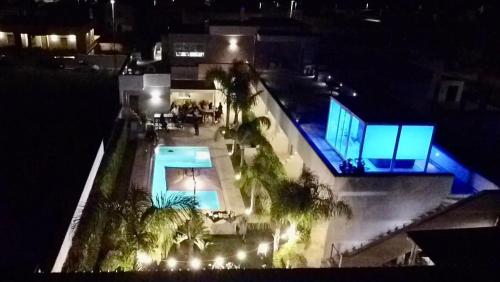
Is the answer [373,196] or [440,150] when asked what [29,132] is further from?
[440,150]

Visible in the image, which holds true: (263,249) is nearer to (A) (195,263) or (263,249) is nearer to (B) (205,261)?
(B) (205,261)

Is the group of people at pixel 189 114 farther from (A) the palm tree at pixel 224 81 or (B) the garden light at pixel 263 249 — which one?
(B) the garden light at pixel 263 249

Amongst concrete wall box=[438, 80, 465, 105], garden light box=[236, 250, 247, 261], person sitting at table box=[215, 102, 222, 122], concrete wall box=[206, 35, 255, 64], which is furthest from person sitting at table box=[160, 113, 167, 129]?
concrete wall box=[438, 80, 465, 105]

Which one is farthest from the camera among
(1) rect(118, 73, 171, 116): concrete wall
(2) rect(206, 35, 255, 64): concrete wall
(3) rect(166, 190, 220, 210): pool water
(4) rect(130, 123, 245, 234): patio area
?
(2) rect(206, 35, 255, 64): concrete wall

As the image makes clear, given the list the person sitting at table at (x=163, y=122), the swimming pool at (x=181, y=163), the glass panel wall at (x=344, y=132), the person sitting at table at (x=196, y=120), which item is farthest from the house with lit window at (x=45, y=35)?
the glass panel wall at (x=344, y=132)

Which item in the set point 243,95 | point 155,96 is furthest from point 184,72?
point 243,95

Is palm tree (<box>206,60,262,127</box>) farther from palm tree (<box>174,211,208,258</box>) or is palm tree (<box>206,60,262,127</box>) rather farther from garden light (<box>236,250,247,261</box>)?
palm tree (<box>174,211,208,258</box>)

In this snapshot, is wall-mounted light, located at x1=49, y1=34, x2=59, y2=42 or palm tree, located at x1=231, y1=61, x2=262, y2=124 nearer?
palm tree, located at x1=231, y1=61, x2=262, y2=124
